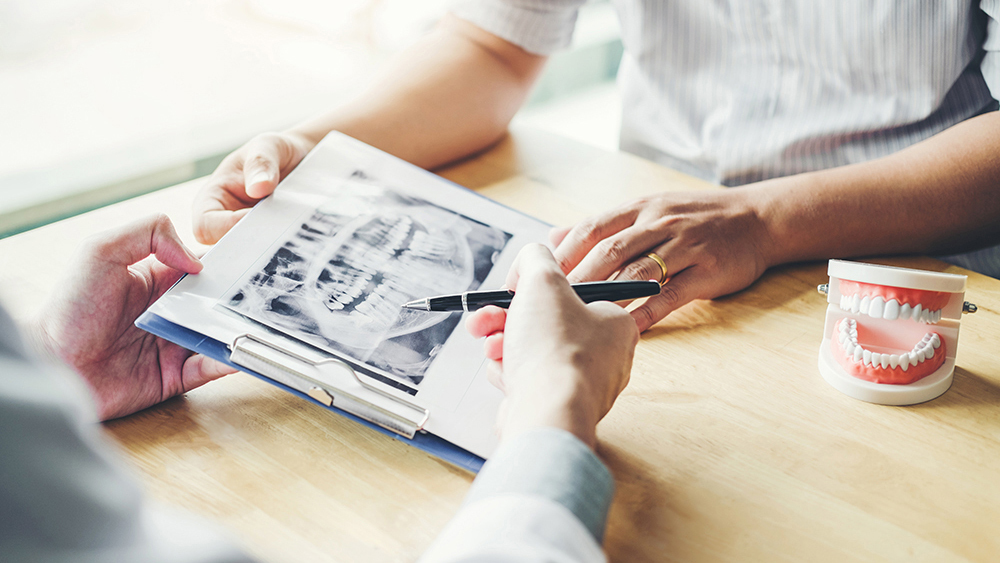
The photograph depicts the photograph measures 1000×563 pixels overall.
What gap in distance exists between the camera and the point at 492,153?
40.6 inches

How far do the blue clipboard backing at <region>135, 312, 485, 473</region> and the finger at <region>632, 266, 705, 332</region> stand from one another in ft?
0.80

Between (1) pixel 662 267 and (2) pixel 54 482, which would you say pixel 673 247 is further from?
(2) pixel 54 482

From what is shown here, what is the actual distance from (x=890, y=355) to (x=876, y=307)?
5cm

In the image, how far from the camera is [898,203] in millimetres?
758

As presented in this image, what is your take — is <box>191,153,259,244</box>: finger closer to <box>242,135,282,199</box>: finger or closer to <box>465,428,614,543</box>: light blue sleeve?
<box>242,135,282,199</box>: finger

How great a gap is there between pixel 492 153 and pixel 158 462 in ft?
2.16

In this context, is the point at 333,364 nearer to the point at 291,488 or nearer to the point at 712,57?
the point at 291,488

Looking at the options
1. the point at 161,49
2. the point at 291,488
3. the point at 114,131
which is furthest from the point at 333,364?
the point at 161,49

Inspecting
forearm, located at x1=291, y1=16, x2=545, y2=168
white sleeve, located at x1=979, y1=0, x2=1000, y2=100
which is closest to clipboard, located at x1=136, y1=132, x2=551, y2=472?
forearm, located at x1=291, y1=16, x2=545, y2=168

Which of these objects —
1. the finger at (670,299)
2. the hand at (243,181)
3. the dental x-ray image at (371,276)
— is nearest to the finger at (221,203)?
the hand at (243,181)

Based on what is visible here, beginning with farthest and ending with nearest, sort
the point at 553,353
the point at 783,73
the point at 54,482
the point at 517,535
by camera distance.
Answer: the point at 783,73, the point at 553,353, the point at 517,535, the point at 54,482

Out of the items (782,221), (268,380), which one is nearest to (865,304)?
(782,221)

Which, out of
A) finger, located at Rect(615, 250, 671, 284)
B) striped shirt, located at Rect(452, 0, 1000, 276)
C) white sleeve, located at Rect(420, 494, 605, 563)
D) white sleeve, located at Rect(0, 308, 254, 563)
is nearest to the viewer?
white sleeve, located at Rect(0, 308, 254, 563)

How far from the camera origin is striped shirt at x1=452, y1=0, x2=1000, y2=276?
829 mm
